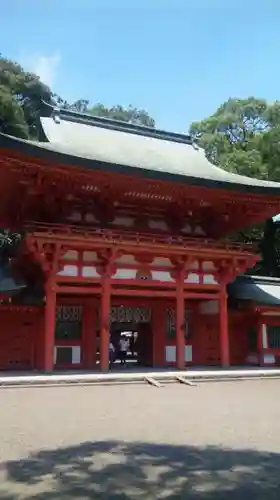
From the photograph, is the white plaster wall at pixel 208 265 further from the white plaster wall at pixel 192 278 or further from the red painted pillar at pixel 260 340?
the red painted pillar at pixel 260 340

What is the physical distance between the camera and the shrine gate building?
54.2 ft

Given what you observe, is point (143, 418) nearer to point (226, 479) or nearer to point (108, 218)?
point (226, 479)

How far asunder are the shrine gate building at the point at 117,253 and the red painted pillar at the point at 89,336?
40 millimetres

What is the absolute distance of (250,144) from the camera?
40.8 m

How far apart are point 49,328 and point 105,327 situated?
77.9 inches

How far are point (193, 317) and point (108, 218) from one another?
19.3 ft

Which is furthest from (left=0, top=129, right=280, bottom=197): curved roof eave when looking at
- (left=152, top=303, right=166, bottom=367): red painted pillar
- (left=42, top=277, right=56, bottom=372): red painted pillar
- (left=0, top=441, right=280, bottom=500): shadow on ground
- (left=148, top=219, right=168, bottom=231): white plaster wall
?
(left=0, top=441, right=280, bottom=500): shadow on ground

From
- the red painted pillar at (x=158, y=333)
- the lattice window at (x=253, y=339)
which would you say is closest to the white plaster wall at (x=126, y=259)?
the red painted pillar at (x=158, y=333)

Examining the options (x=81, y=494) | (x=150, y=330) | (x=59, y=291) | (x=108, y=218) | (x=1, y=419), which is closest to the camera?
(x=81, y=494)

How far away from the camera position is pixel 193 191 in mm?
17844

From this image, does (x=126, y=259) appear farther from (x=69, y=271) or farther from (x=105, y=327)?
(x=105, y=327)

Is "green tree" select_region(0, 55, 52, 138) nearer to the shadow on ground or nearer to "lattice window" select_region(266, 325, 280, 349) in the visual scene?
"lattice window" select_region(266, 325, 280, 349)

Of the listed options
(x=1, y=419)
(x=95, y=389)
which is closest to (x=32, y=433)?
(x=1, y=419)

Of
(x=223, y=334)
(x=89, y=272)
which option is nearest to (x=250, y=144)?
(x=223, y=334)
